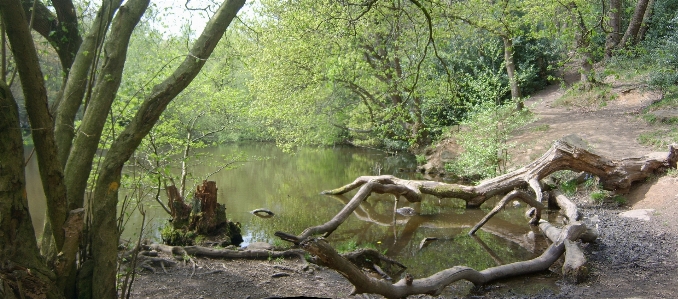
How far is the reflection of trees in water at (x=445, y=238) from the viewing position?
26.9 ft

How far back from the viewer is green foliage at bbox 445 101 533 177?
12.9m

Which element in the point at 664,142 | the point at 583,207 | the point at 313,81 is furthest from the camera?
the point at 313,81

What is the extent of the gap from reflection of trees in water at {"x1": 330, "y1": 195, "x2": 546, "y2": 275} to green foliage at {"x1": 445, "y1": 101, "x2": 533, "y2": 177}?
5.68 feet

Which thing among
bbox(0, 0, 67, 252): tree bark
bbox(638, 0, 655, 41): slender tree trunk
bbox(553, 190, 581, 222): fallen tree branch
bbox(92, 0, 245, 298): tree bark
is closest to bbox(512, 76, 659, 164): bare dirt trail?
bbox(638, 0, 655, 41): slender tree trunk

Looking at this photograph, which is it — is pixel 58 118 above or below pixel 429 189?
above

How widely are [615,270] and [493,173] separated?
6.86 metres

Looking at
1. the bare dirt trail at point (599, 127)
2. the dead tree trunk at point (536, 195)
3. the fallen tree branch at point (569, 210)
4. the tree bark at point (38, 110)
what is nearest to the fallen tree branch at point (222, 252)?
the dead tree trunk at point (536, 195)

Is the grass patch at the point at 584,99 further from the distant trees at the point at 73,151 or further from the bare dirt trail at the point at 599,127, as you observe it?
the distant trees at the point at 73,151

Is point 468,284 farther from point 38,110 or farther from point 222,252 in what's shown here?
point 38,110

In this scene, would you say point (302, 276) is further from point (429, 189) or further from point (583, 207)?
point (583, 207)

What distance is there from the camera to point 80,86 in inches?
146

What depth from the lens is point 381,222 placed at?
11430mm

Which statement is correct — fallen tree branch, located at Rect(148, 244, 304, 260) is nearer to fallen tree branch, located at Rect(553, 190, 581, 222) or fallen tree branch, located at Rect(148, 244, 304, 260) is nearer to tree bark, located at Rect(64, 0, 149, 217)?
tree bark, located at Rect(64, 0, 149, 217)

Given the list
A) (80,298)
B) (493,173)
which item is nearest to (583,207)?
(493,173)
